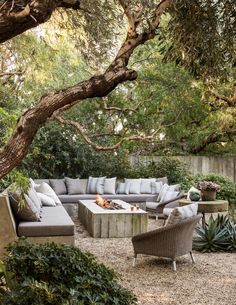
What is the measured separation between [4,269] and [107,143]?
10.6 meters

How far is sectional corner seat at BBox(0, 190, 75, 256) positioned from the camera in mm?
6160

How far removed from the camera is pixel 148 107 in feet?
51.3

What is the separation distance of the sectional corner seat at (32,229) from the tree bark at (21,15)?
3.56 metres

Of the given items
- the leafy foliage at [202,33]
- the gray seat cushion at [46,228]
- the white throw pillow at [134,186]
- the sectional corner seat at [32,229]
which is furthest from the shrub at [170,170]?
the leafy foliage at [202,33]

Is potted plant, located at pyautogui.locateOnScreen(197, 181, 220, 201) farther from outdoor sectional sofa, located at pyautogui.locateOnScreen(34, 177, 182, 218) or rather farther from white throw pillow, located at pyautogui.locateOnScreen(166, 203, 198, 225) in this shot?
outdoor sectional sofa, located at pyautogui.locateOnScreen(34, 177, 182, 218)

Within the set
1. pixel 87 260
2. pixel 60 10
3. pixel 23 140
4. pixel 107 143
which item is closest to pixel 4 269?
Result: pixel 87 260

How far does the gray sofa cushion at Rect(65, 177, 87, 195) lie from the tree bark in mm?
8957

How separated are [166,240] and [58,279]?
293 cm

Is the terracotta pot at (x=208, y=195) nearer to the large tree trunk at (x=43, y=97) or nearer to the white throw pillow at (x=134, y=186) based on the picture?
the white throw pillow at (x=134, y=186)

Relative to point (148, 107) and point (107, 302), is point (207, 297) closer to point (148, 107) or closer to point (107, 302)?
point (107, 302)

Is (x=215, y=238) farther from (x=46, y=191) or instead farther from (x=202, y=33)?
(x=46, y=191)

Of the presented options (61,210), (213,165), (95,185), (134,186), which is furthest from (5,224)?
(213,165)

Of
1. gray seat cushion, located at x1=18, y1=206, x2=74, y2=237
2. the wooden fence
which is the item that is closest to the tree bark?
gray seat cushion, located at x1=18, y1=206, x2=74, y2=237

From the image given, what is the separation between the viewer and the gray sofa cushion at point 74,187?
1192 centimetres
